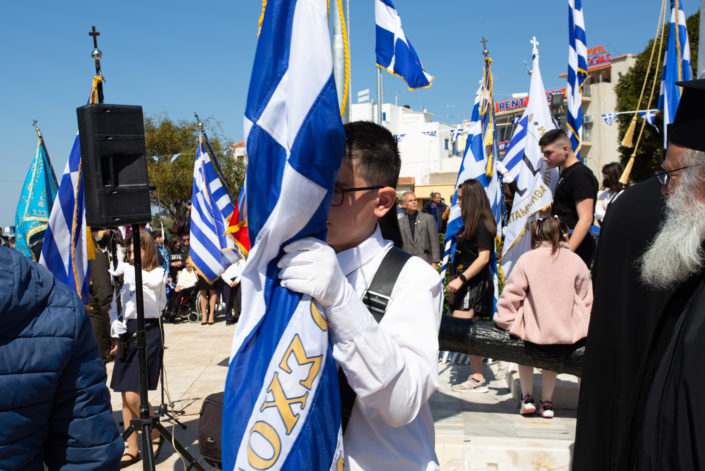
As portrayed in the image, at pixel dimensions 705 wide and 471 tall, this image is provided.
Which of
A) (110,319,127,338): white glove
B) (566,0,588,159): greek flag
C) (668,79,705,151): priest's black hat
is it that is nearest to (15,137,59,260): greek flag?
(110,319,127,338): white glove

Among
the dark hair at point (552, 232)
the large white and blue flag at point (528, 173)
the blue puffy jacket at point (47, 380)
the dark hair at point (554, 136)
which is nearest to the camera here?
the blue puffy jacket at point (47, 380)

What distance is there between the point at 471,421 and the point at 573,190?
2.18 meters

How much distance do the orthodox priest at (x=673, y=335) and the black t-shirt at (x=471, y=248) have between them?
377 centimetres

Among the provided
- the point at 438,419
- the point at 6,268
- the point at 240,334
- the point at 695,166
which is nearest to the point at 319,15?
the point at 240,334

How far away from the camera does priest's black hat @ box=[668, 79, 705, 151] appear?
5.47ft

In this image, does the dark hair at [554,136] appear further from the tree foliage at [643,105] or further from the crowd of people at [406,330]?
the tree foliage at [643,105]

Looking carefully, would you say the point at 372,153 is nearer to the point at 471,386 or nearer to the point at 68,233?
the point at 68,233

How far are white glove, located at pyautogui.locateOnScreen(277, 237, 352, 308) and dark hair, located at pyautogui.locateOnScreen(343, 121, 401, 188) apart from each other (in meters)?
0.36

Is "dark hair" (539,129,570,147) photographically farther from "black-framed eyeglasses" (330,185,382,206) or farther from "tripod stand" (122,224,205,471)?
"black-framed eyeglasses" (330,185,382,206)

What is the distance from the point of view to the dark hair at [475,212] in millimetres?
5758

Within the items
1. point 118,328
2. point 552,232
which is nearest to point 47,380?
point 118,328

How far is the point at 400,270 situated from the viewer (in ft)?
5.25

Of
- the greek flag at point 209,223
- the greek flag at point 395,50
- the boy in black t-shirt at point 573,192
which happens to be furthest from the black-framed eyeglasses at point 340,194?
the greek flag at point 209,223

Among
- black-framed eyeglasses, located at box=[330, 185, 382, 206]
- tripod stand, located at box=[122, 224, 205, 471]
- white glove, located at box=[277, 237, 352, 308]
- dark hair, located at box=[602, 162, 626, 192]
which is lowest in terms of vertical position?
tripod stand, located at box=[122, 224, 205, 471]
